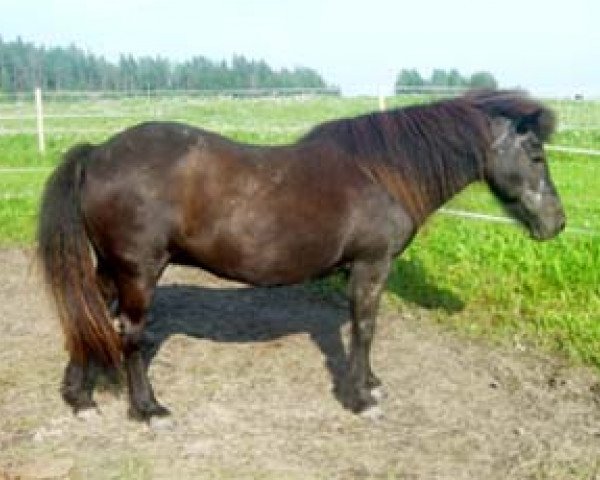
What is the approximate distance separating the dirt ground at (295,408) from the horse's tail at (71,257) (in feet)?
1.86

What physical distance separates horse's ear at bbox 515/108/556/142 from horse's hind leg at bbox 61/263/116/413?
7.69 feet

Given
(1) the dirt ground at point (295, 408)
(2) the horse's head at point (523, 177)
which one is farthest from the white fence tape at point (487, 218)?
(2) the horse's head at point (523, 177)

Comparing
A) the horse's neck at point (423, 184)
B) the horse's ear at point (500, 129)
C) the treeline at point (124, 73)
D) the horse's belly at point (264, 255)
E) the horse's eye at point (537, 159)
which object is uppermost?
the horse's ear at point (500, 129)

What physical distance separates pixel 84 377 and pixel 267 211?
137 centimetres

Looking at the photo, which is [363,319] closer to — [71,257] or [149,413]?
[149,413]

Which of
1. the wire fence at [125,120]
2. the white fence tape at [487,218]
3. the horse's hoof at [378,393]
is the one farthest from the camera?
the wire fence at [125,120]

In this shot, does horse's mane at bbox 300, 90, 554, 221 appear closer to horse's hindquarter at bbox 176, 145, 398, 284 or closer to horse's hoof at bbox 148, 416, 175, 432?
horse's hindquarter at bbox 176, 145, 398, 284

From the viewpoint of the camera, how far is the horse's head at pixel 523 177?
15.5 feet

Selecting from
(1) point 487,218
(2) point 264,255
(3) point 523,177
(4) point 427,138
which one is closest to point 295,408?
(2) point 264,255

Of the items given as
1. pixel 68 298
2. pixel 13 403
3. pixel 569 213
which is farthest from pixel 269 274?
pixel 569 213

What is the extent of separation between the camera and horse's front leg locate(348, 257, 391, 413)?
15.1 feet

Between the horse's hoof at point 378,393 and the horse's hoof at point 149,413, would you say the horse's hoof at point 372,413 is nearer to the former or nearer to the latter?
the horse's hoof at point 378,393

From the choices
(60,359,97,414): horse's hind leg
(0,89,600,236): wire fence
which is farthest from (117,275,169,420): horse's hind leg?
(0,89,600,236): wire fence

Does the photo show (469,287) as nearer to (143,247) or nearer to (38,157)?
(143,247)
